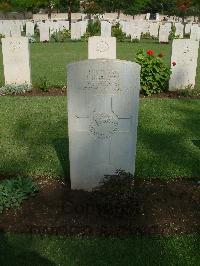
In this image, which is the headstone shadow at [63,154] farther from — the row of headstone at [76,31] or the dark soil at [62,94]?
the row of headstone at [76,31]

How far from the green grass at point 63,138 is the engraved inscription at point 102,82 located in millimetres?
1494

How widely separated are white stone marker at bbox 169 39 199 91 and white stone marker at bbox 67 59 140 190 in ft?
20.8

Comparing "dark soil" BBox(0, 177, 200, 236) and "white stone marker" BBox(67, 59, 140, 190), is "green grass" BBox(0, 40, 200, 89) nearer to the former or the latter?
"white stone marker" BBox(67, 59, 140, 190)

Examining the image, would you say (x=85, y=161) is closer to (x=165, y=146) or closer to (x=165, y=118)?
(x=165, y=146)

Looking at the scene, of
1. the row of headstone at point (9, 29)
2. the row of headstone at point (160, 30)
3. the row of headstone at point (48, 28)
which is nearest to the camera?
the row of headstone at point (160, 30)

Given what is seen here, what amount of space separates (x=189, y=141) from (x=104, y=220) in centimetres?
304

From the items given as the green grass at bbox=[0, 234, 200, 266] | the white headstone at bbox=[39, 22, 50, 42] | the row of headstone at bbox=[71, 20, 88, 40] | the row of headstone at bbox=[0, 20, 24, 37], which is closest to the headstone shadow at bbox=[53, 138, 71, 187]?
the green grass at bbox=[0, 234, 200, 266]

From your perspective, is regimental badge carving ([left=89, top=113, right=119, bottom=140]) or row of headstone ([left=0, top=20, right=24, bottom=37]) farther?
row of headstone ([left=0, top=20, right=24, bottom=37])

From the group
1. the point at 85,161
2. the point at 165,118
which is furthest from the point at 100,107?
the point at 165,118

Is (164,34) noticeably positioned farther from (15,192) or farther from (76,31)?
(15,192)

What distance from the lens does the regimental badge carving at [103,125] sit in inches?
178

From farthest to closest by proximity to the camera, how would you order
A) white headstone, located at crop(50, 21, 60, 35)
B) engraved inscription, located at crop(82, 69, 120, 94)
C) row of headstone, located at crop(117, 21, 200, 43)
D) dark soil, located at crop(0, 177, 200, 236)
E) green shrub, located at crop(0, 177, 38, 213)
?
white headstone, located at crop(50, 21, 60, 35) → row of headstone, located at crop(117, 21, 200, 43) → green shrub, located at crop(0, 177, 38, 213) → engraved inscription, located at crop(82, 69, 120, 94) → dark soil, located at crop(0, 177, 200, 236)

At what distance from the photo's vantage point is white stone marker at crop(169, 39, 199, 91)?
1042 cm

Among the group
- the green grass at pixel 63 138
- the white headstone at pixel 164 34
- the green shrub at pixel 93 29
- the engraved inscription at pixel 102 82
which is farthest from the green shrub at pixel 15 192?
the green shrub at pixel 93 29
